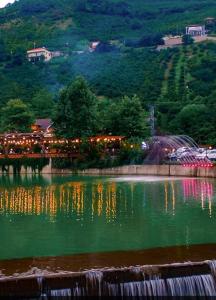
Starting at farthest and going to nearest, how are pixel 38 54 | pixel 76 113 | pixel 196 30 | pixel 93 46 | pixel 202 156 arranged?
pixel 93 46 < pixel 196 30 < pixel 38 54 < pixel 76 113 < pixel 202 156

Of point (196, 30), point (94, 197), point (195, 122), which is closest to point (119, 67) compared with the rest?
point (196, 30)

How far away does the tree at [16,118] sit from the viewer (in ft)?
284

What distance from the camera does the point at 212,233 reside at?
77.3ft

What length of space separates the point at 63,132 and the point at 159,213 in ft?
133

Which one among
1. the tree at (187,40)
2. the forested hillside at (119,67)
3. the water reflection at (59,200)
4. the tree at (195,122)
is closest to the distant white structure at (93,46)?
the forested hillside at (119,67)

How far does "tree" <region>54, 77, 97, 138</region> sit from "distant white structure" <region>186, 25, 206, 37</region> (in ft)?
336

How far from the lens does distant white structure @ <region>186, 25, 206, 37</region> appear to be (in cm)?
16812

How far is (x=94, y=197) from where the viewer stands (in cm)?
3756

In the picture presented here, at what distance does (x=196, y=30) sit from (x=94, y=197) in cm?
13942

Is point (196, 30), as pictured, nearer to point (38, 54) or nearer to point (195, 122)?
point (38, 54)

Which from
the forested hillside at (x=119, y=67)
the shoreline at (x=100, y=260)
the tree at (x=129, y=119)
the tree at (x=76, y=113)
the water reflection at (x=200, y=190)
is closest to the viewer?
the shoreline at (x=100, y=260)

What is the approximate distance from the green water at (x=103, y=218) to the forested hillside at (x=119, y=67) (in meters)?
33.1

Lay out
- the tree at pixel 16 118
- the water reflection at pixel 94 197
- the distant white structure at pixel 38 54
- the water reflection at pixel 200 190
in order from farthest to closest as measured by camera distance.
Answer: the distant white structure at pixel 38 54
the tree at pixel 16 118
the water reflection at pixel 200 190
the water reflection at pixel 94 197

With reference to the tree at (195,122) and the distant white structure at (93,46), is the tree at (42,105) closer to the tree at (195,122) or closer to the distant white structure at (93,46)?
the tree at (195,122)
